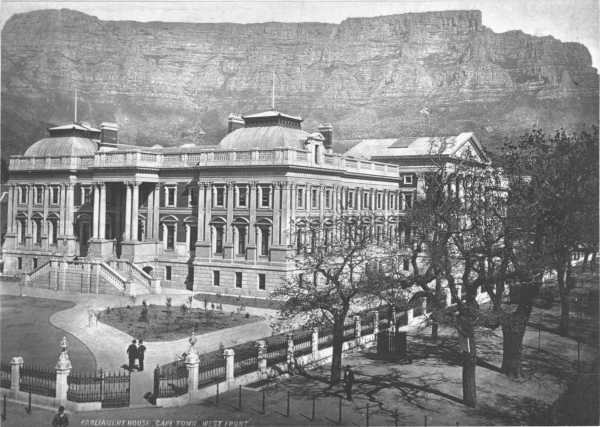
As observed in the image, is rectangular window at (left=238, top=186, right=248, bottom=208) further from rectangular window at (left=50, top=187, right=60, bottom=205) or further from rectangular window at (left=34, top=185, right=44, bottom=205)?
rectangular window at (left=34, top=185, right=44, bottom=205)

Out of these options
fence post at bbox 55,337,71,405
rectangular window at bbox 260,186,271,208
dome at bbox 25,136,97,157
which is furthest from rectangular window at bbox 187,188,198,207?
fence post at bbox 55,337,71,405

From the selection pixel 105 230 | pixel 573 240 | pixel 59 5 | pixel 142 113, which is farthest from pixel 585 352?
pixel 142 113

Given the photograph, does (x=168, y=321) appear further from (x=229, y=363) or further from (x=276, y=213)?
(x=229, y=363)

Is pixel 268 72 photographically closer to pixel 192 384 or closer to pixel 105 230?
pixel 105 230

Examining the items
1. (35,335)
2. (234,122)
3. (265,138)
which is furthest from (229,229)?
(35,335)

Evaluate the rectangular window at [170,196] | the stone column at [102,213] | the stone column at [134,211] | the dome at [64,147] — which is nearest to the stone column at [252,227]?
the rectangular window at [170,196]

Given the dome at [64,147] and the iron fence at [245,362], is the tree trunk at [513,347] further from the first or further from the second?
the dome at [64,147]
